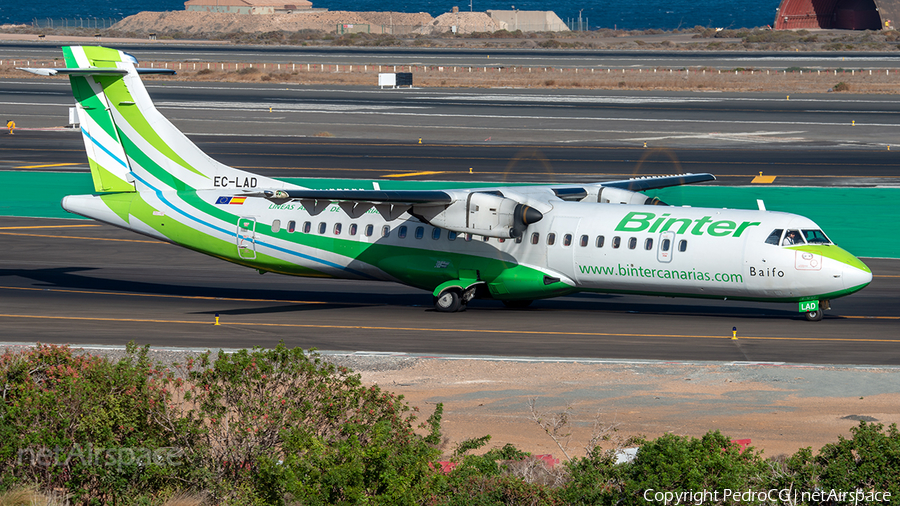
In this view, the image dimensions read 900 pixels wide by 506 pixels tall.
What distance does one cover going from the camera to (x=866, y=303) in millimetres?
28172

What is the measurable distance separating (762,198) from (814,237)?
64.9ft

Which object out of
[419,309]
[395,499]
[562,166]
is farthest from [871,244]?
[395,499]

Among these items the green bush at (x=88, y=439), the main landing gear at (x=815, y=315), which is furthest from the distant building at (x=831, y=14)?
the green bush at (x=88, y=439)

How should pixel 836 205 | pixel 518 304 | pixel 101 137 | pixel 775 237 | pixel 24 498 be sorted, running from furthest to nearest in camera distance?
pixel 836 205
pixel 101 137
pixel 518 304
pixel 775 237
pixel 24 498

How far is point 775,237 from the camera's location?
81.4 ft

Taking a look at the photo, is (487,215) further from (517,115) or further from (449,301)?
(517,115)

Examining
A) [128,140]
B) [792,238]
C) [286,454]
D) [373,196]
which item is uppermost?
[128,140]

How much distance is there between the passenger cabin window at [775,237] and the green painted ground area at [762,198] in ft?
39.8

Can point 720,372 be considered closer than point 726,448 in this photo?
No

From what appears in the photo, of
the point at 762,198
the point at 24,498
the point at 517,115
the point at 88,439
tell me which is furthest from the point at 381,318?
the point at 517,115

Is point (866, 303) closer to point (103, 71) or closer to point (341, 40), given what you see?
point (103, 71)

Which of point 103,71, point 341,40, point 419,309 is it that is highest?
point 341,40

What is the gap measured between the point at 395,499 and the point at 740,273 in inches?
602

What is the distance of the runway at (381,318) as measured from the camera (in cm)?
2380
